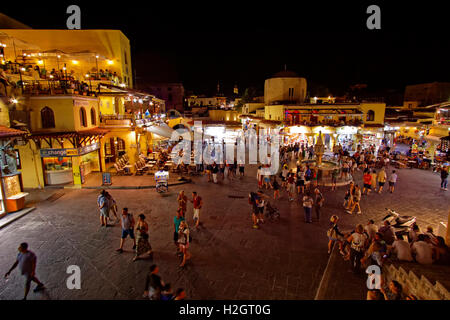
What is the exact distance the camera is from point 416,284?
214 inches

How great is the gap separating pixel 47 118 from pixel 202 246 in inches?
475

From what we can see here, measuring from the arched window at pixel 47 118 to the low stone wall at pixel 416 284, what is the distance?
16.6 meters

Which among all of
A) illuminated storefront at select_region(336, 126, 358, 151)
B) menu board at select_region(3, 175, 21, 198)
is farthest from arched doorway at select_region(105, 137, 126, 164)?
illuminated storefront at select_region(336, 126, 358, 151)

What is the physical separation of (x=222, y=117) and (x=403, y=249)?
4828cm

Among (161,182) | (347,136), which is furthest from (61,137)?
(347,136)

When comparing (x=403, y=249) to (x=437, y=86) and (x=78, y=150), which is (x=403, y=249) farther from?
(x=437, y=86)

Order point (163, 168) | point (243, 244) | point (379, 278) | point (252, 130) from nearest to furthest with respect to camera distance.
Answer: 1. point (379, 278)
2. point (243, 244)
3. point (163, 168)
4. point (252, 130)

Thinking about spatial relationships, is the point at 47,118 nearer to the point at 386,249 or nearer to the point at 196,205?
the point at 196,205

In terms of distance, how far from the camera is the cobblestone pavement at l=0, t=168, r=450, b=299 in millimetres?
6391

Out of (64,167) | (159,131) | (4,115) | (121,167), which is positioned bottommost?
(121,167)

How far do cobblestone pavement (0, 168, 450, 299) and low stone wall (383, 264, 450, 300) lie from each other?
1661mm

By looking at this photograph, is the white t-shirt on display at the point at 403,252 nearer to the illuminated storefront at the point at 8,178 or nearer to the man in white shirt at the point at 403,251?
the man in white shirt at the point at 403,251
